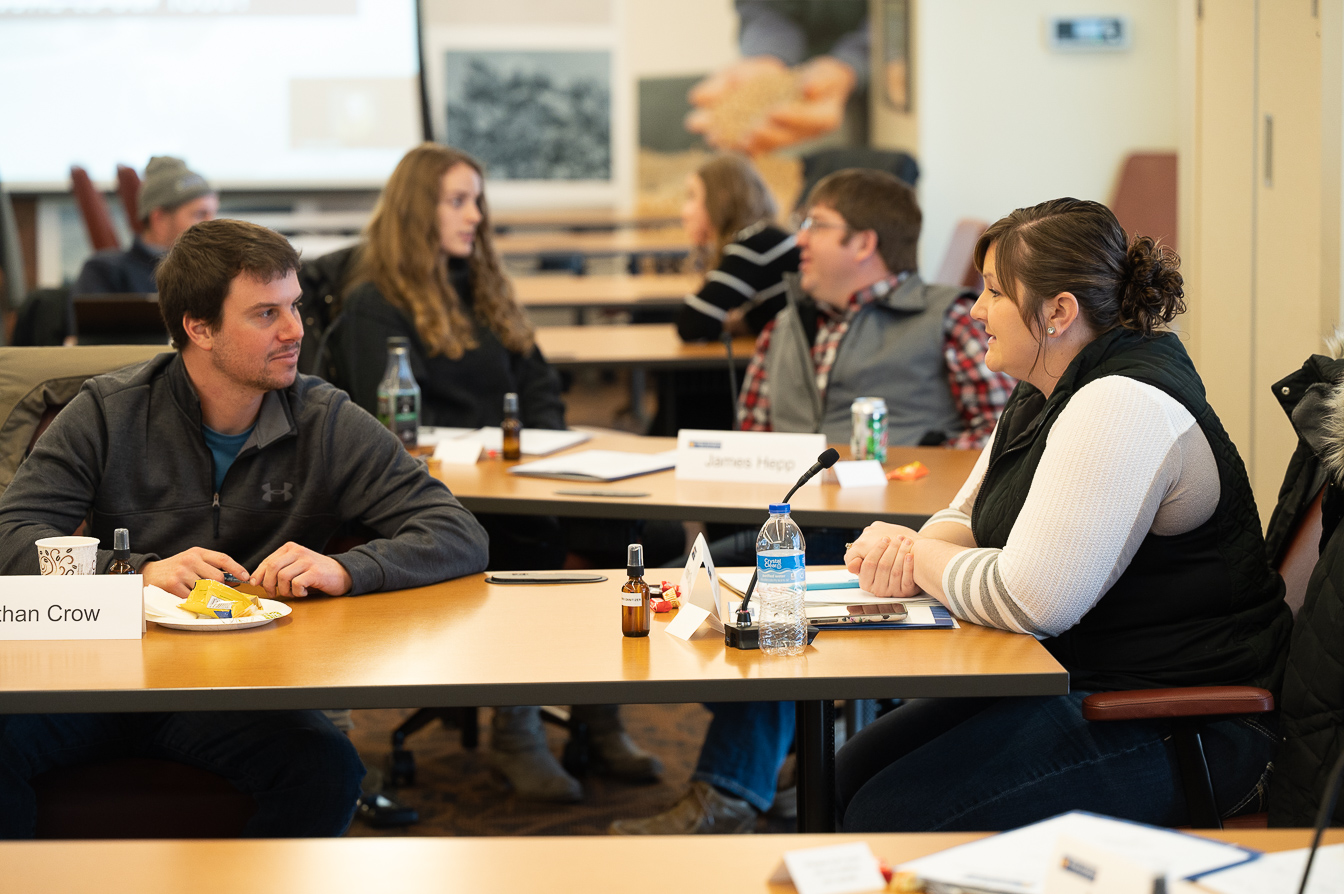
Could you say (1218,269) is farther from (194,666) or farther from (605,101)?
(605,101)

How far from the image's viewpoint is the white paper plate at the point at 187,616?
1.77 metres

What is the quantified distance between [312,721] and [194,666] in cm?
38

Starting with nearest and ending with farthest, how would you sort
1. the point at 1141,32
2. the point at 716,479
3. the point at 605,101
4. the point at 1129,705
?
the point at 1129,705
the point at 716,479
the point at 1141,32
the point at 605,101

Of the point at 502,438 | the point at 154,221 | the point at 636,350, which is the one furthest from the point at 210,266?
the point at 154,221

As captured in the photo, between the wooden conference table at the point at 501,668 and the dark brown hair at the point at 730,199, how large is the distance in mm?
3133

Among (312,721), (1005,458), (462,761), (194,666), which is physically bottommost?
(462,761)

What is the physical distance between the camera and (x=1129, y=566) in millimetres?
1739

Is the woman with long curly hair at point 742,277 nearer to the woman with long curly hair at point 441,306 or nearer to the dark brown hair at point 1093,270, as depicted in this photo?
the woman with long curly hair at point 441,306

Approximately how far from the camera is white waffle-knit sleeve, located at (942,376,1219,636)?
64.1 inches

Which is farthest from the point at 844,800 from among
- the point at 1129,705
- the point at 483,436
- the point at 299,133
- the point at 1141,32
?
the point at 299,133

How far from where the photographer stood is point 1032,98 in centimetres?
621

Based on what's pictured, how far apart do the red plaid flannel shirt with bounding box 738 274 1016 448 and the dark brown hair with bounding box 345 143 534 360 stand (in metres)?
0.80

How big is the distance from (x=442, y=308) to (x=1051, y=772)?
7.11 feet

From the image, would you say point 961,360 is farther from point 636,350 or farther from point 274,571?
point 274,571
